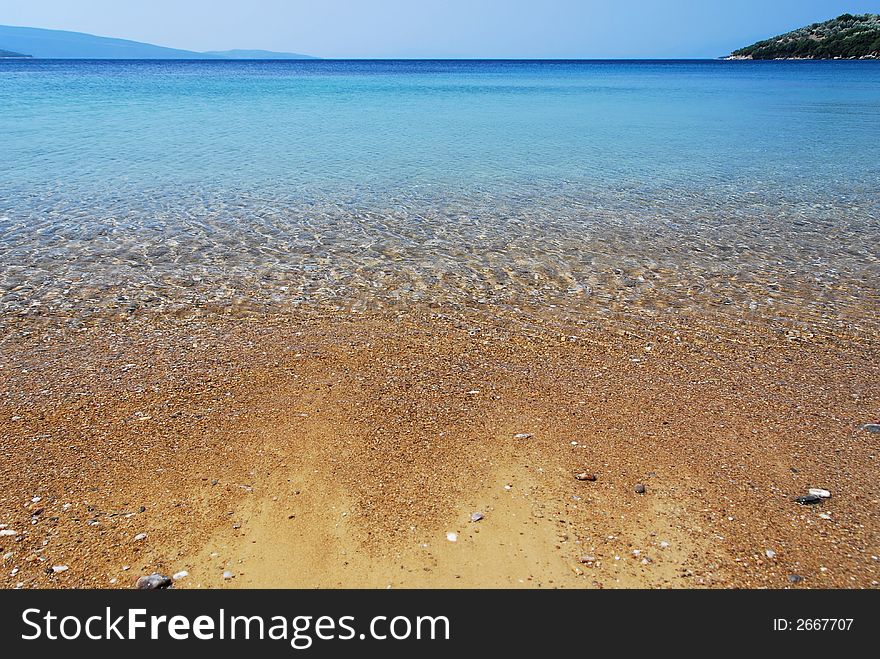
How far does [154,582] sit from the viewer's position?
3262 millimetres

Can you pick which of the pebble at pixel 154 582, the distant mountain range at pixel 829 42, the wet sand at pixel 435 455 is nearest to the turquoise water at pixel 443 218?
the wet sand at pixel 435 455

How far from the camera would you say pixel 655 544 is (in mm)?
3568

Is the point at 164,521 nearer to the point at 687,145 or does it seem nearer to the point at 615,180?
the point at 615,180

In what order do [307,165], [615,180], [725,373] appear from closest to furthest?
[725,373]
[615,180]
[307,165]

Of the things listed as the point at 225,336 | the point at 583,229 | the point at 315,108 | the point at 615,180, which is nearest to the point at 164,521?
the point at 225,336

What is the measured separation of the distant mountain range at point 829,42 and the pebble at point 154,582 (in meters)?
128

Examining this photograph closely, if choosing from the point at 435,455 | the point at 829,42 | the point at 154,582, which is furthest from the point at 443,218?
the point at 829,42

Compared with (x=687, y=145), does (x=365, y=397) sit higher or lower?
lower

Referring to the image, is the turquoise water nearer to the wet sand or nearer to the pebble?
the wet sand

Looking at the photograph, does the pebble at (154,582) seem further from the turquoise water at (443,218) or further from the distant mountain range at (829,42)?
the distant mountain range at (829,42)

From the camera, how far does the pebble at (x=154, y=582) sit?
3.24 m

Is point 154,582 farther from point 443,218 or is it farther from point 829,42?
point 829,42

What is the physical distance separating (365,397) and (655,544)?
2557 mm
